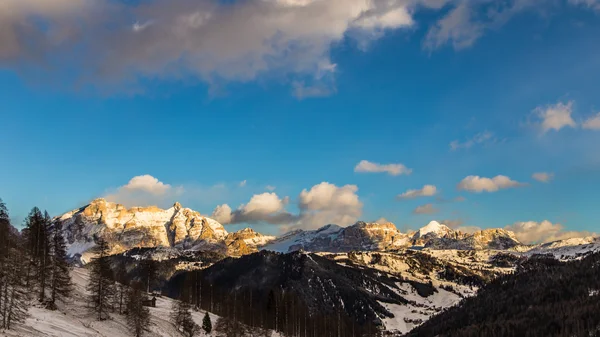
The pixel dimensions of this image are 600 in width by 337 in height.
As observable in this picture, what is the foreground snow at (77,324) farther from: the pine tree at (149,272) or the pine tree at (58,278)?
the pine tree at (149,272)

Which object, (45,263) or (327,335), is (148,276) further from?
(327,335)

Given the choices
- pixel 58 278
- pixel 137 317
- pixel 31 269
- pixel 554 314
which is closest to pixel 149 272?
pixel 31 269

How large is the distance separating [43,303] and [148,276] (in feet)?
200

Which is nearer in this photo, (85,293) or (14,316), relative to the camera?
(14,316)

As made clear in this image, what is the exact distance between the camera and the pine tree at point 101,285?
8812 centimetres

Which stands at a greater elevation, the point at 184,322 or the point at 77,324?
the point at 77,324

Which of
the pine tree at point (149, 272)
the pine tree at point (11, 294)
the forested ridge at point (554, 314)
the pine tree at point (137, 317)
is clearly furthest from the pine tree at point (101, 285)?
the forested ridge at point (554, 314)

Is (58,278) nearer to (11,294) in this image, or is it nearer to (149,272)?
(11,294)

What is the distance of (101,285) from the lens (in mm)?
90312

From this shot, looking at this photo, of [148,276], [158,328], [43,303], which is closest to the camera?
[43,303]

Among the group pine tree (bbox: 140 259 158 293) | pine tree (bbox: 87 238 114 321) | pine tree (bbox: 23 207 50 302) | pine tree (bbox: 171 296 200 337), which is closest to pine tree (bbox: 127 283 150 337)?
pine tree (bbox: 87 238 114 321)

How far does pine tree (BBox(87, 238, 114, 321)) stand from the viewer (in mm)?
88125

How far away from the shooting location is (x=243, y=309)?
561 ft

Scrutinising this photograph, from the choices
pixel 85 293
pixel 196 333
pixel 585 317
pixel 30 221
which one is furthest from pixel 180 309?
pixel 585 317
